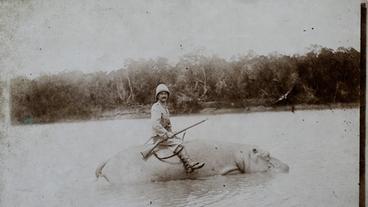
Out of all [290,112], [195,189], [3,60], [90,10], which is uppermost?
[90,10]

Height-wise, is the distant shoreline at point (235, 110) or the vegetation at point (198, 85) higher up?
the vegetation at point (198, 85)

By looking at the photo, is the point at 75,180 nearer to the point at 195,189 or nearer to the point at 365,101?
the point at 195,189

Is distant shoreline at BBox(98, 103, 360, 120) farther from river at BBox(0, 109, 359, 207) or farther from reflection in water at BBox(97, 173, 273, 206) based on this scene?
reflection in water at BBox(97, 173, 273, 206)

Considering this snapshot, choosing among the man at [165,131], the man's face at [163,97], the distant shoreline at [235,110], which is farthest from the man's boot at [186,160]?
the man's face at [163,97]

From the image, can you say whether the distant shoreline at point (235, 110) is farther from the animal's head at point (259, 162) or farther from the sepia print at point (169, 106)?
the animal's head at point (259, 162)

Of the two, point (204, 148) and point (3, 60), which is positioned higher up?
point (3, 60)

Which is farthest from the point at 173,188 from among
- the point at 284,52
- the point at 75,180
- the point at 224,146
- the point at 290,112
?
the point at 284,52
